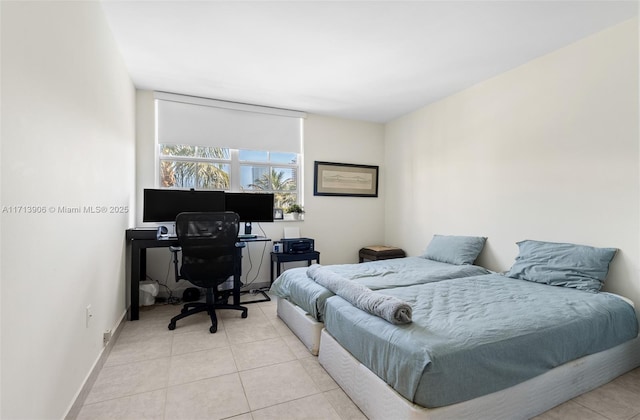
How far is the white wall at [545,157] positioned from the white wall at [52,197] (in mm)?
3585

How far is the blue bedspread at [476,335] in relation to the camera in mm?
1342

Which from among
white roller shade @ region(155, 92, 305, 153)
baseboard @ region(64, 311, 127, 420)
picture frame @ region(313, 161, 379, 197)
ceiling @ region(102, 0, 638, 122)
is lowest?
baseboard @ region(64, 311, 127, 420)

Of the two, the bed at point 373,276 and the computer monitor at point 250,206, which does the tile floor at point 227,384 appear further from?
the computer monitor at point 250,206

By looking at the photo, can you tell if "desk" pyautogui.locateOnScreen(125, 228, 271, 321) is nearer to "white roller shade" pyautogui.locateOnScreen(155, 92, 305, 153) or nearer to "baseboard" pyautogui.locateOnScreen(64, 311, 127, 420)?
"baseboard" pyautogui.locateOnScreen(64, 311, 127, 420)

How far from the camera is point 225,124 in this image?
3.88 meters

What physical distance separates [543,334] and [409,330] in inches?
29.8

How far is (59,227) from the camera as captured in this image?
4.70ft

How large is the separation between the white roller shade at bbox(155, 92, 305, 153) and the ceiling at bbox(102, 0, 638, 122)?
239 millimetres

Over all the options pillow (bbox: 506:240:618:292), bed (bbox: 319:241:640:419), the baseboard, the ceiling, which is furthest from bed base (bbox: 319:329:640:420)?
the ceiling

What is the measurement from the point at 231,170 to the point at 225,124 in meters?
0.60

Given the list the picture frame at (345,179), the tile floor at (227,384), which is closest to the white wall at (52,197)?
the tile floor at (227,384)

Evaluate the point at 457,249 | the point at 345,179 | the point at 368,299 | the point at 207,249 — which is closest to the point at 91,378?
the point at 207,249

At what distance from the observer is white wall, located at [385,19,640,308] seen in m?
2.26

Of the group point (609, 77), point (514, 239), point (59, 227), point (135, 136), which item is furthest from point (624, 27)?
point (135, 136)
